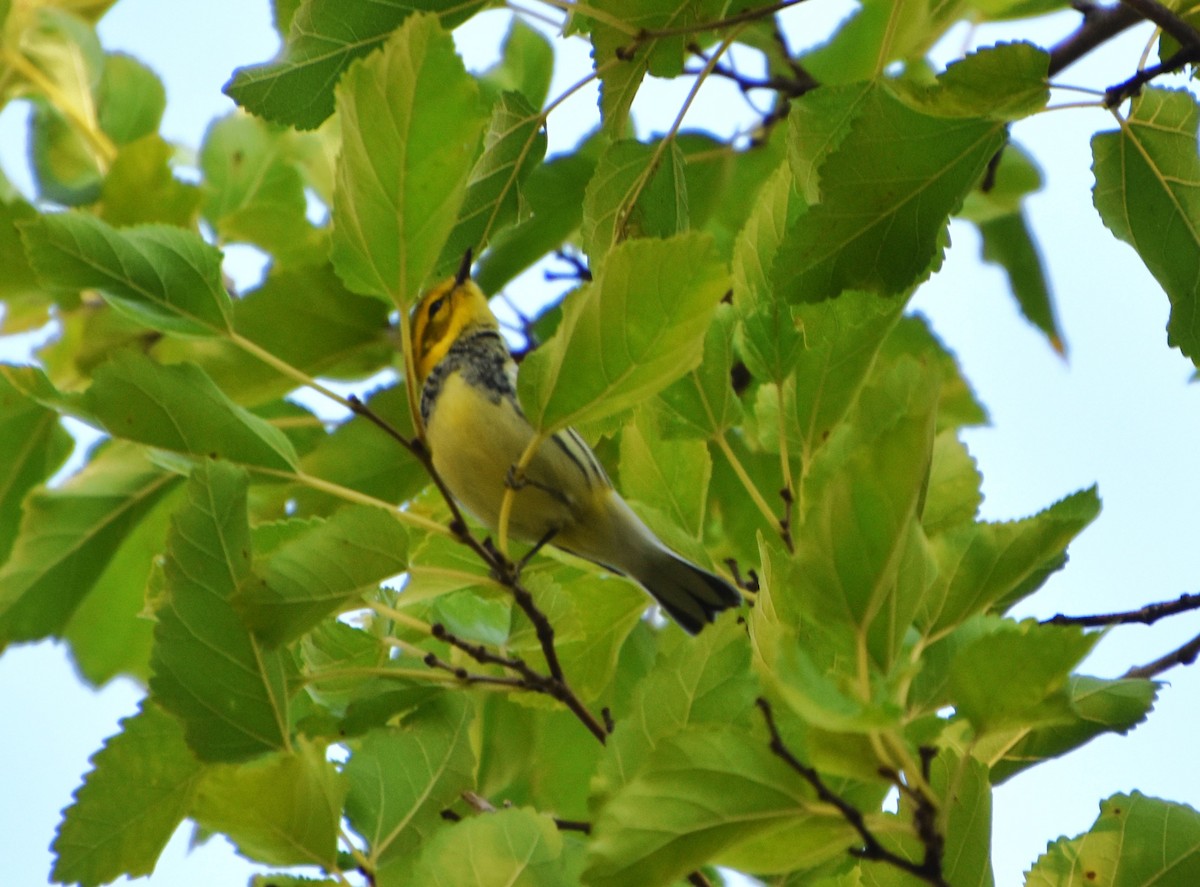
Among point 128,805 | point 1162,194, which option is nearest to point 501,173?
point 1162,194

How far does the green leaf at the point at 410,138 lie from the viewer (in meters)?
1.12

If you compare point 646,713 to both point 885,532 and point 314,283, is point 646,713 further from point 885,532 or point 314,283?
point 314,283

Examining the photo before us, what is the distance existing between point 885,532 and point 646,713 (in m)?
0.41

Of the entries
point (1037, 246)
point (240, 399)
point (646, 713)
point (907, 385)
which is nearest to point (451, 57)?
point (907, 385)

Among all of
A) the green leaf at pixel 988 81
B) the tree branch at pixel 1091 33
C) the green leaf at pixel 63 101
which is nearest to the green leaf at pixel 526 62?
the green leaf at pixel 63 101

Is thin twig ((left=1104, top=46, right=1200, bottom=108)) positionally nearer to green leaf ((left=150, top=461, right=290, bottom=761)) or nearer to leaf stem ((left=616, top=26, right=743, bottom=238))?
leaf stem ((left=616, top=26, right=743, bottom=238))

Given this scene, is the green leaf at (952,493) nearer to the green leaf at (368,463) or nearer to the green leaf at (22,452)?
the green leaf at (368,463)

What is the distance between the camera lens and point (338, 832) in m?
1.23

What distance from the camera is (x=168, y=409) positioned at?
1.36 m

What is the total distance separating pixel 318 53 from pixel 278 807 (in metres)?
0.79

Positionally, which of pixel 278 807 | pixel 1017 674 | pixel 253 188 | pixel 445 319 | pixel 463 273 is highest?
pixel 253 188

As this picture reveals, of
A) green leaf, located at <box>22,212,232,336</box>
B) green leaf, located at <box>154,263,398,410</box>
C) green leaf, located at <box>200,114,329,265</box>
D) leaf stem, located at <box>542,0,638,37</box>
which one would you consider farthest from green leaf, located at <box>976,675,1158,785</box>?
green leaf, located at <box>200,114,329,265</box>

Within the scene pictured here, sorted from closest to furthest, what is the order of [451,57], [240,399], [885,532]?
[885,532] < [451,57] < [240,399]

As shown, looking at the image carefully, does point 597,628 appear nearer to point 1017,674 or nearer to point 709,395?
point 709,395
